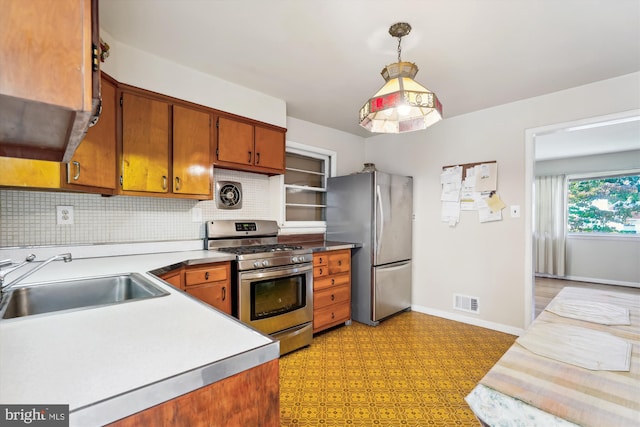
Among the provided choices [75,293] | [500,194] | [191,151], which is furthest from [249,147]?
[500,194]

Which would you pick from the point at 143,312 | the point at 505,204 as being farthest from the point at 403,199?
the point at 143,312

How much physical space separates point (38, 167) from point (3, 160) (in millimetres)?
137

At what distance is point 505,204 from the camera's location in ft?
10.3

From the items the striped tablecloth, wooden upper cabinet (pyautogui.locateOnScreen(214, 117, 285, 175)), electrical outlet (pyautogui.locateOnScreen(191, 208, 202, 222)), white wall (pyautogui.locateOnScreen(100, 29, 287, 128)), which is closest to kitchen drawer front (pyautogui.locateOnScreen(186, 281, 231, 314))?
electrical outlet (pyautogui.locateOnScreen(191, 208, 202, 222))

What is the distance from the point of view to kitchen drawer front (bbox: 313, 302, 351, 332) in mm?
2975

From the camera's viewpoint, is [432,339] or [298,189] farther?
[298,189]

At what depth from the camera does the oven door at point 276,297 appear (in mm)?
2379

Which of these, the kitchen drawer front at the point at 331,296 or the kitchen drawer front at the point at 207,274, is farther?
the kitchen drawer front at the point at 331,296

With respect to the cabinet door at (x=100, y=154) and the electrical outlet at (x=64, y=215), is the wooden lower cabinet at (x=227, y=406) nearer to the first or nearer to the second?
the cabinet door at (x=100, y=154)

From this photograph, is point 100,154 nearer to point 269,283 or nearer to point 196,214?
point 196,214

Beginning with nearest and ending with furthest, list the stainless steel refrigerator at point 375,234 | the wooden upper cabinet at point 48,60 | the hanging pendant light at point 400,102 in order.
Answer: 1. the wooden upper cabinet at point 48,60
2. the hanging pendant light at point 400,102
3. the stainless steel refrigerator at point 375,234

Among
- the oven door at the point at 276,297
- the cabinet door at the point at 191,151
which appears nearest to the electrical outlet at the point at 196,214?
the cabinet door at the point at 191,151

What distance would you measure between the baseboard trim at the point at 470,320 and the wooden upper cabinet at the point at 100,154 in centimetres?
345

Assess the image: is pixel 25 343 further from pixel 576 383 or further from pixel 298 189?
pixel 298 189
